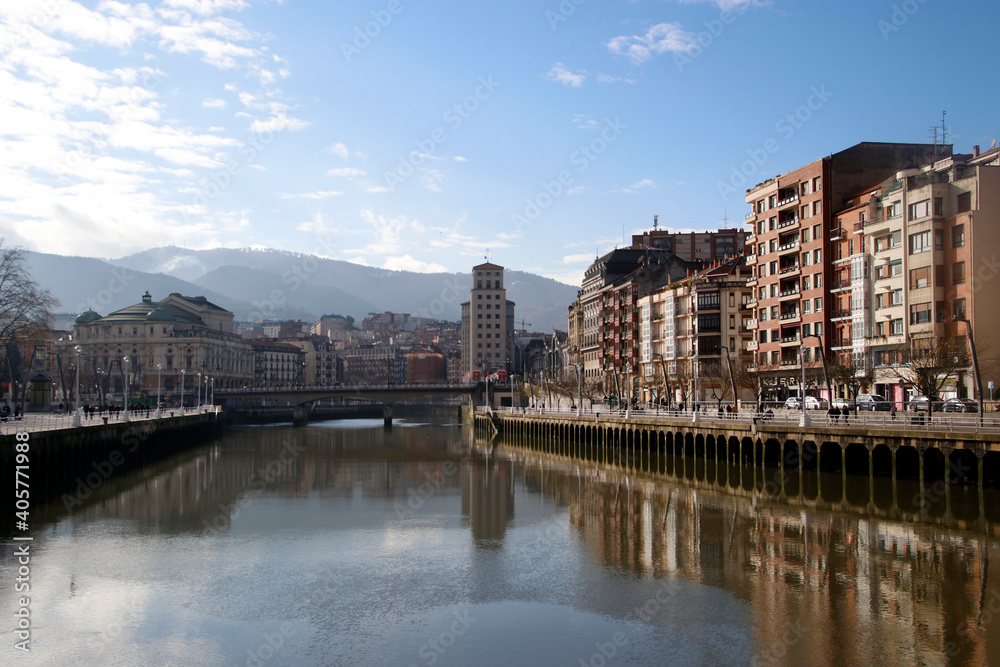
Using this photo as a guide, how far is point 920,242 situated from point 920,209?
2.14m

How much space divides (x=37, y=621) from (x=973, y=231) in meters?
52.5

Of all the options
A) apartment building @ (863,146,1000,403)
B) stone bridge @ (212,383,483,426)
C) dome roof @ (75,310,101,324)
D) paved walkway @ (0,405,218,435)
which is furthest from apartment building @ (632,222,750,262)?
dome roof @ (75,310,101,324)

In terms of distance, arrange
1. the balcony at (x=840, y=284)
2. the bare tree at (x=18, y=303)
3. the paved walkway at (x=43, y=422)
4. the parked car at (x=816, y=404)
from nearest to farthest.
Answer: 1. the paved walkway at (x=43, y=422)
2. the parked car at (x=816, y=404)
3. the bare tree at (x=18, y=303)
4. the balcony at (x=840, y=284)

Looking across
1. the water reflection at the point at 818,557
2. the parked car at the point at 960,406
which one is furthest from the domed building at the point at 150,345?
the parked car at the point at 960,406

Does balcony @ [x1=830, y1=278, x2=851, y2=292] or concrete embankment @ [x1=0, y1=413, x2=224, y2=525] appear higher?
Answer: balcony @ [x1=830, y1=278, x2=851, y2=292]

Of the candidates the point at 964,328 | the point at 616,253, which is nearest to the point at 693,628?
the point at 964,328

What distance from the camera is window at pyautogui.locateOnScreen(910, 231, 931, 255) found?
5588 cm

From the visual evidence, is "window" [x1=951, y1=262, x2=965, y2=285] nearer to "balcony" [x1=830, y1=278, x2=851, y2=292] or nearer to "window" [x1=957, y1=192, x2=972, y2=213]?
"window" [x1=957, y1=192, x2=972, y2=213]

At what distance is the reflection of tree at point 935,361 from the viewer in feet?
158

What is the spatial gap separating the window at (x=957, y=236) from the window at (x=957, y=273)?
1178 mm

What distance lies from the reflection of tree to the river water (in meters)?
13.4

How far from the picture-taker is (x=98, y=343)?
18412 centimetres

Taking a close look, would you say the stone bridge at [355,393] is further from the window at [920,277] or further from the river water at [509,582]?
the river water at [509,582]

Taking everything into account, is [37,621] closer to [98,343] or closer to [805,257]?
[805,257]
